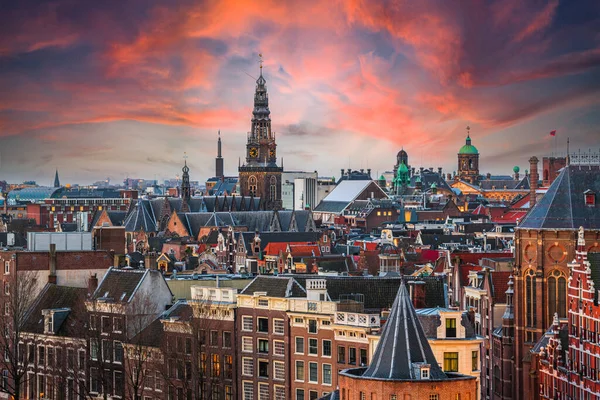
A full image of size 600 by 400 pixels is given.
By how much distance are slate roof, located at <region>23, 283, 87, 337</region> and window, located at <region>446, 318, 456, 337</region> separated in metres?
31.3

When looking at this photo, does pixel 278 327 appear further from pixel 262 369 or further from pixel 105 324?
pixel 105 324

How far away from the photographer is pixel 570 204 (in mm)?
83938

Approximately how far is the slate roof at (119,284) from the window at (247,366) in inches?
439

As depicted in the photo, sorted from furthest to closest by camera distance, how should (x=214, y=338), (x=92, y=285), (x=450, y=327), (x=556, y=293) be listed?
(x=92, y=285)
(x=556, y=293)
(x=214, y=338)
(x=450, y=327)

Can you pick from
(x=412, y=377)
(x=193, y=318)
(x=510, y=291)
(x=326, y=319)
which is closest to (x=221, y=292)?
(x=193, y=318)

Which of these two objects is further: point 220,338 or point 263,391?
point 220,338

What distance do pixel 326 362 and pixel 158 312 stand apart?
17181mm

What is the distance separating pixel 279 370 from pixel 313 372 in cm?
345

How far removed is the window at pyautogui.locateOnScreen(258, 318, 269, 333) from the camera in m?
79.8

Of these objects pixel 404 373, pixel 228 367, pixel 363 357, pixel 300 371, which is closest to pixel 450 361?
pixel 363 357

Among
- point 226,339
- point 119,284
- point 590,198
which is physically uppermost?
point 590,198

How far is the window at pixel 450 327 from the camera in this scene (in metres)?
70.5

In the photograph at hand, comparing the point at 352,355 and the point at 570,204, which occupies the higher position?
the point at 570,204

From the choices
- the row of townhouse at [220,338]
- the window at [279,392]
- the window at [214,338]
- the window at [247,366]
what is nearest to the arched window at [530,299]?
the row of townhouse at [220,338]
